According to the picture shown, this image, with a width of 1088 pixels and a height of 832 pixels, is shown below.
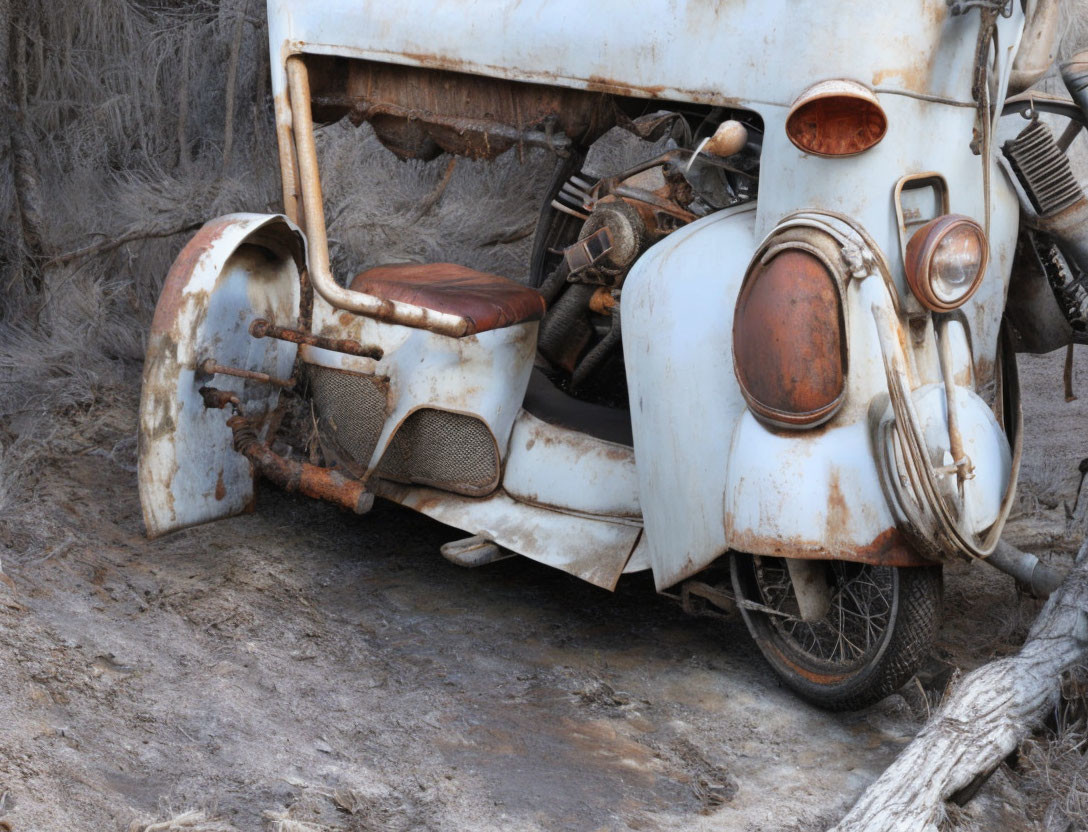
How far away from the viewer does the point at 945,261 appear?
2.87m

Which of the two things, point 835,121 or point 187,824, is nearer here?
point 187,824

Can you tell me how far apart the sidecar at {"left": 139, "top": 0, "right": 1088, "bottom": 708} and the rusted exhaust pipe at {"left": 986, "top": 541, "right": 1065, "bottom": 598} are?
383 mm

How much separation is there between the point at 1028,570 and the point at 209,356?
8.01 ft

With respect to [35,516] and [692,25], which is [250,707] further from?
[692,25]

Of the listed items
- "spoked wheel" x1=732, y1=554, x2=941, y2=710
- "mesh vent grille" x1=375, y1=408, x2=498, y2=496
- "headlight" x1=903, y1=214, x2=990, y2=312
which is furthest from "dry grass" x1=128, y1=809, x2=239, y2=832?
"headlight" x1=903, y1=214, x2=990, y2=312

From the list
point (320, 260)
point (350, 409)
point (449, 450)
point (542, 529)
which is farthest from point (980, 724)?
point (320, 260)

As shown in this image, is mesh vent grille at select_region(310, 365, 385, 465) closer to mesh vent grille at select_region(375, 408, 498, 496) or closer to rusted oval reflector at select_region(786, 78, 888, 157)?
mesh vent grille at select_region(375, 408, 498, 496)

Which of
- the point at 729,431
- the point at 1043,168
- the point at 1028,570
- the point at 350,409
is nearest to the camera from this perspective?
the point at 729,431

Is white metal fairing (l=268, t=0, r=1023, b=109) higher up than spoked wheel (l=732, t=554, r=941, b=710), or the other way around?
white metal fairing (l=268, t=0, r=1023, b=109)

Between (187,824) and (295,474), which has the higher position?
(295,474)

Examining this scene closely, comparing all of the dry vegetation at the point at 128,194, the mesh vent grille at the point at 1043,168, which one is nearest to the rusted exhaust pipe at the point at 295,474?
the dry vegetation at the point at 128,194

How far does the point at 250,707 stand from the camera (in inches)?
120

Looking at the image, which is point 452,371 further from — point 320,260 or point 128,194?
point 128,194

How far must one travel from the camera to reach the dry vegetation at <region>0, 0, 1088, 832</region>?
15.8 ft
